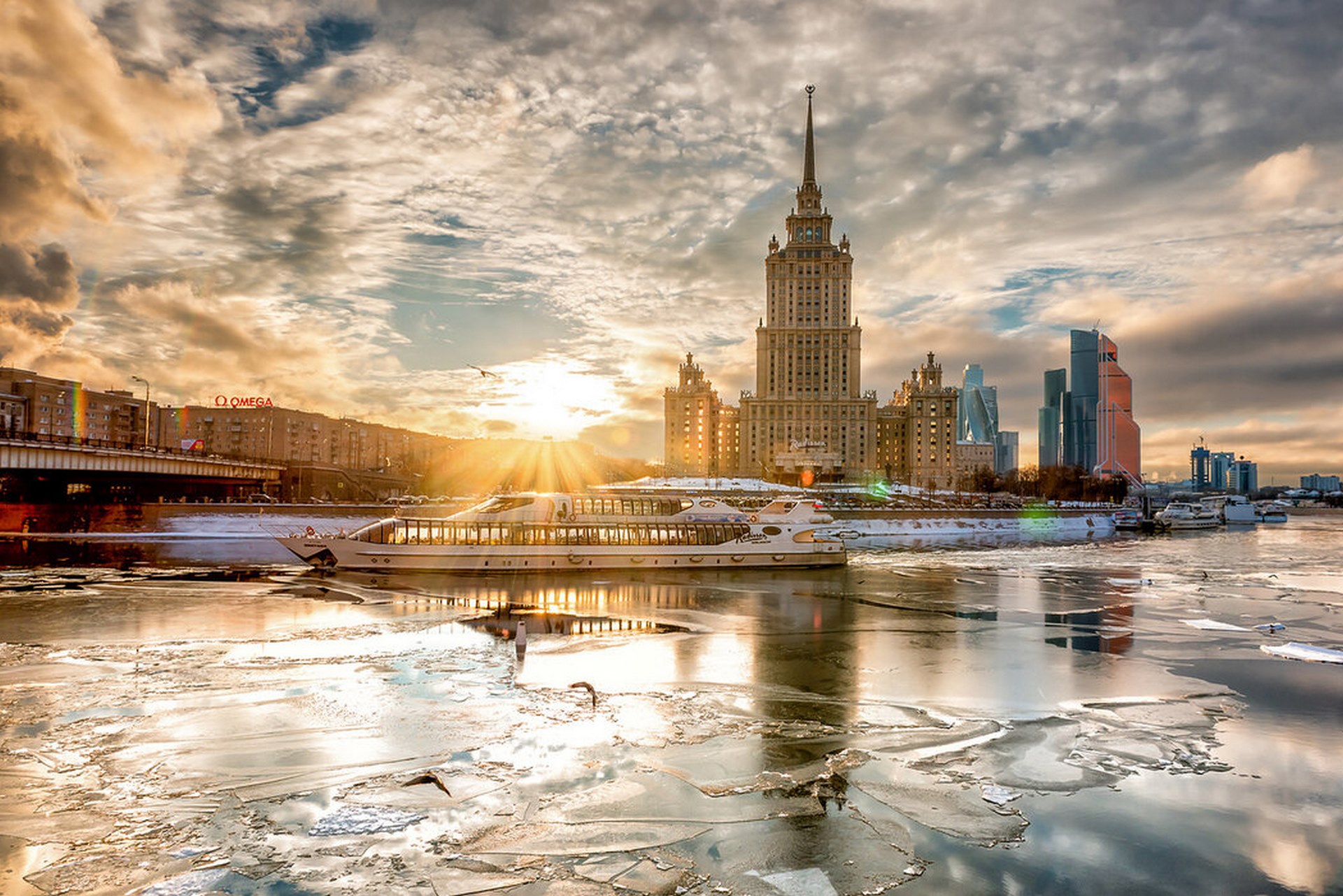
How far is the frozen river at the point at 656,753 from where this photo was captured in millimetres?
10086

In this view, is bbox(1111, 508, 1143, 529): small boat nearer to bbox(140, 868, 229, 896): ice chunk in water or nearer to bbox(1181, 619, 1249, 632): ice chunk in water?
bbox(1181, 619, 1249, 632): ice chunk in water

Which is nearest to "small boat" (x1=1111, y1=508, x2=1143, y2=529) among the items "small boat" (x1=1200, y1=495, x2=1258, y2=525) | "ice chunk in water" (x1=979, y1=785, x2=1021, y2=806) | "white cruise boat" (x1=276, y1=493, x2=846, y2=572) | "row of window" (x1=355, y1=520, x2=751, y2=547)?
"small boat" (x1=1200, y1=495, x2=1258, y2=525)

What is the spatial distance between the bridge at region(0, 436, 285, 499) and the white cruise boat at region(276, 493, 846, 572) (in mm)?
31750

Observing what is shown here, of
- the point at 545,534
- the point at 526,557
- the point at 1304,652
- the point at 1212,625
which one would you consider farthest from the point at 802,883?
the point at 545,534

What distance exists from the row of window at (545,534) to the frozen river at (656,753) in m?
14.5

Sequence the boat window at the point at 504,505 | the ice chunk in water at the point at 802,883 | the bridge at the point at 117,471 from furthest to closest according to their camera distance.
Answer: the bridge at the point at 117,471
the boat window at the point at 504,505
the ice chunk in water at the point at 802,883

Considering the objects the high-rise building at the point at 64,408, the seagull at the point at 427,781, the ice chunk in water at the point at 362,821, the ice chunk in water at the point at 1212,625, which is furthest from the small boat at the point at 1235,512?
the high-rise building at the point at 64,408

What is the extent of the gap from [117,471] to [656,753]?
77.8 metres

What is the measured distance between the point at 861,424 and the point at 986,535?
320 feet

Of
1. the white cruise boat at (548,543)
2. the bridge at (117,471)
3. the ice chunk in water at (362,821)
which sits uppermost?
the bridge at (117,471)

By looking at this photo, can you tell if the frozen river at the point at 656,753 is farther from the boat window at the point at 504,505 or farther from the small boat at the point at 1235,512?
the small boat at the point at 1235,512

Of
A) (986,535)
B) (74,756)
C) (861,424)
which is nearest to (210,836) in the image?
(74,756)

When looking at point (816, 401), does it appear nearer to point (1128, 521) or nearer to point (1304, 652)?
point (1128, 521)

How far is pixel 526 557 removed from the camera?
45281mm
